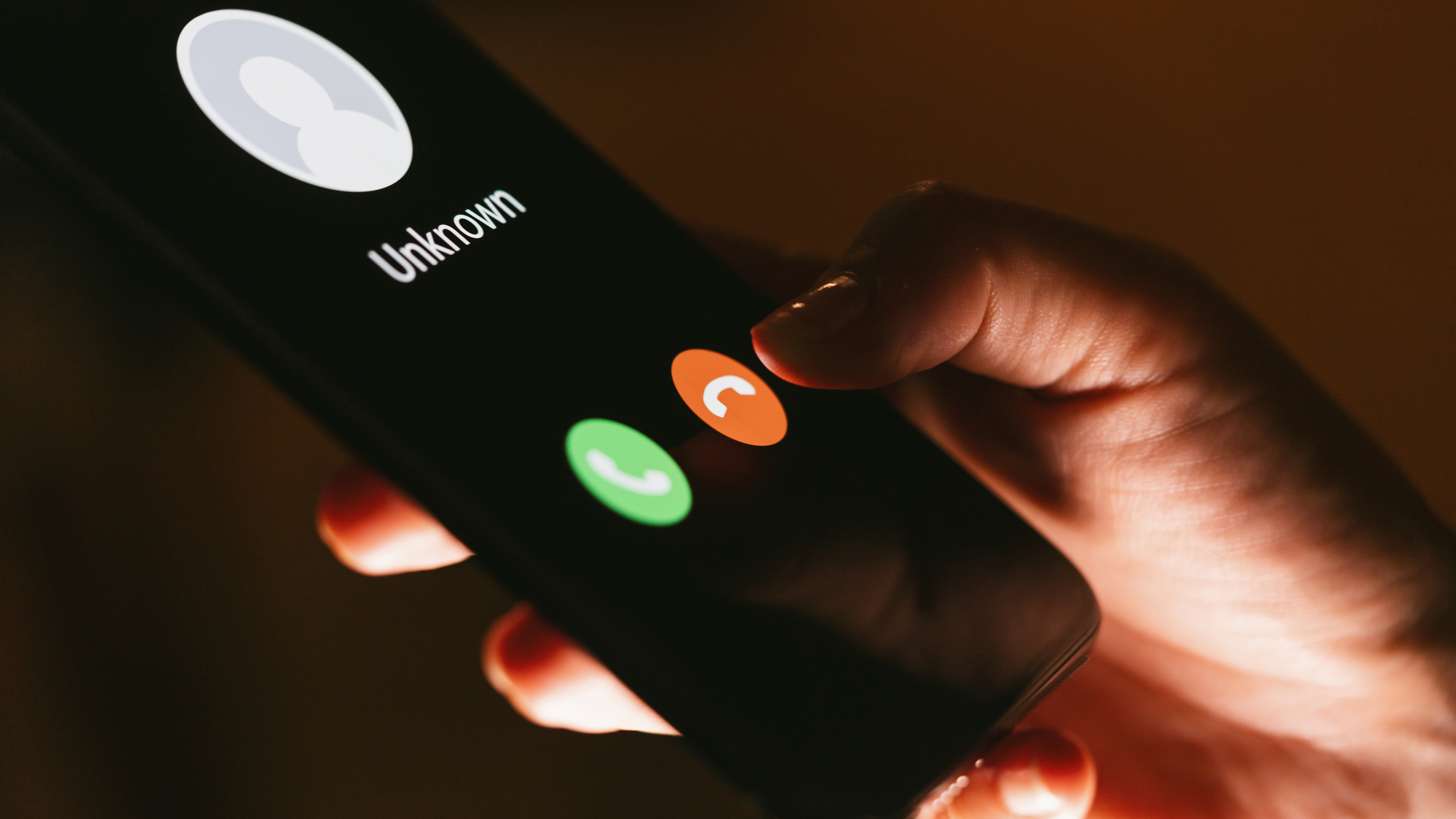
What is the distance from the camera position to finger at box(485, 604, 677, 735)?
0.53 metres

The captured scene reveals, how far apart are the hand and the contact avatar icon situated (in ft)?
0.68

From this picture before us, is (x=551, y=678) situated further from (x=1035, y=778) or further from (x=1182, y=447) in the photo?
(x=1182, y=447)

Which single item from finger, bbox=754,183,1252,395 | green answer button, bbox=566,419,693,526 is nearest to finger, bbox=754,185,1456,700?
finger, bbox=754,183,1252,395

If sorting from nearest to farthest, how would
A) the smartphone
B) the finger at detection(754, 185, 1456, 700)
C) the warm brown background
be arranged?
the smartphone → the finger at detection(754, 185, 1456, 700) → the warm brown background

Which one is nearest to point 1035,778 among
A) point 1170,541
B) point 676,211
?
point 1170,541

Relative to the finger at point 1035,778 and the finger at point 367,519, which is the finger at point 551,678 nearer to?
the finger at point 367,519

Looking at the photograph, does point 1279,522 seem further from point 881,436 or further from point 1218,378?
point 881,436

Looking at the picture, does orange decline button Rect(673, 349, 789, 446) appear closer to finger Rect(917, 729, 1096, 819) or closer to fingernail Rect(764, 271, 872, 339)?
fingernail Rect(764, 271, 872, 339)

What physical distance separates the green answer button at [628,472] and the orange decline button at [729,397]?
0.04 m

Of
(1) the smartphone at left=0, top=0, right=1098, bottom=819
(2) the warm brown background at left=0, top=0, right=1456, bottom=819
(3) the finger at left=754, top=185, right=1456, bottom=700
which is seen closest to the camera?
(1) the smartphone at left=0, top=0, right=1098, bottom=819

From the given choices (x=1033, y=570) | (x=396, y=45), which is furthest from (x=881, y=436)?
(x=396, y=45)

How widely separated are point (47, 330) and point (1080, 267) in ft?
3.60

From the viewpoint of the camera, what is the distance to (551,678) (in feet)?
1.72

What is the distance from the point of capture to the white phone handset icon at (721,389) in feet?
1.44
